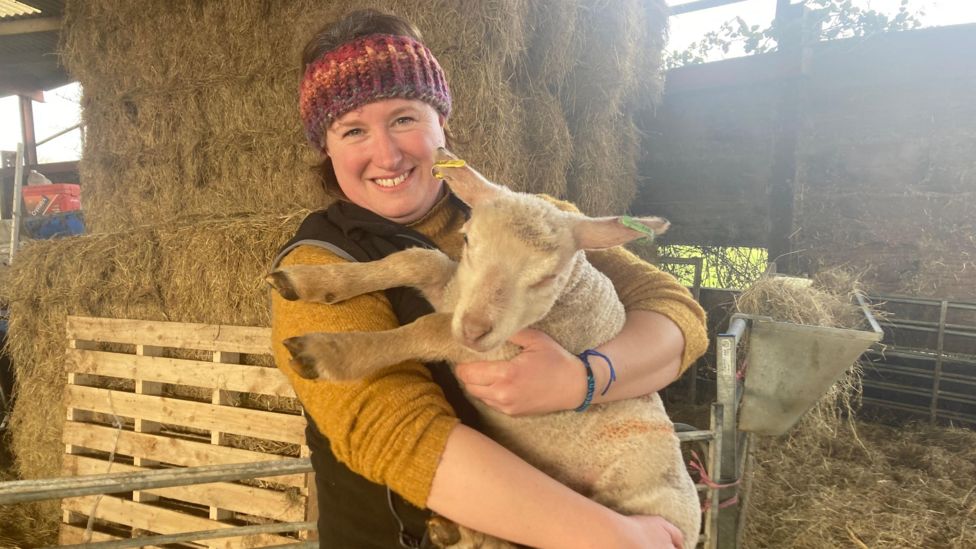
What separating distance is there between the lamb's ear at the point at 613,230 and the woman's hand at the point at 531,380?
296 mm

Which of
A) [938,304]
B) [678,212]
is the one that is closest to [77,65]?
[678,212]

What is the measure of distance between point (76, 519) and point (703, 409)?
5164 millimetres

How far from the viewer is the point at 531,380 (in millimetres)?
1128

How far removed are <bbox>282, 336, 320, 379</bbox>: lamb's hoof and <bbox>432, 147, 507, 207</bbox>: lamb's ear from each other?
1.71ft

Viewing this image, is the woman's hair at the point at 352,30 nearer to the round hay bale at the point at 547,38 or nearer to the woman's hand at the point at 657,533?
the woman's hand at the point at 657,533

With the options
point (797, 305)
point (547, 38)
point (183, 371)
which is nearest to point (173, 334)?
point (183, 371)

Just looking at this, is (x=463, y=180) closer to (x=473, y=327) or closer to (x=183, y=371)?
(x=473, y=327)

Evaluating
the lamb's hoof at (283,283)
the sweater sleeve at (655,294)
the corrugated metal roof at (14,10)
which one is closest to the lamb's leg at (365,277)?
the lamb's hoof at (283,283)

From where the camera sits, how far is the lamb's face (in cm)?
121

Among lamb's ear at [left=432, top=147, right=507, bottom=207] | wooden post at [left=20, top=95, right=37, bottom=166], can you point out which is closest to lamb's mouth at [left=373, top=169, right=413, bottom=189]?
lamb's ear at [left=432, top=147, right=507, bottom=207]

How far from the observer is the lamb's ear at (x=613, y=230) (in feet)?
4.12

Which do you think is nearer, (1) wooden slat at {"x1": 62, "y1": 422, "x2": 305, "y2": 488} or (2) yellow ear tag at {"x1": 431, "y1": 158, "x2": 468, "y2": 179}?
(2) yellow ear tag at {"x1": 431, "y1": 158, "x2": 468, "y2": 179}

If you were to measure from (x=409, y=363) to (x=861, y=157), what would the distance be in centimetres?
563

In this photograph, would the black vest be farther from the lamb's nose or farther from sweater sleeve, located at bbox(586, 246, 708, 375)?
sweater sleeve, located at bbox(586, 246, 708, 375)
